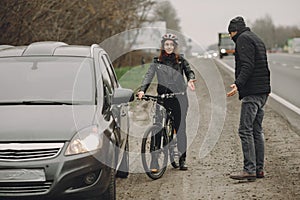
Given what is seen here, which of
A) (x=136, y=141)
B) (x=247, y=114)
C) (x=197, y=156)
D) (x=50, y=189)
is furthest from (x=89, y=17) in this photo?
(x=50, y=189)

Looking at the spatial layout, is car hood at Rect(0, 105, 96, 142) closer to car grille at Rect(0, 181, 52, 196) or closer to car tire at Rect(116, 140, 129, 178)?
car grille at Rect(0, 181, 52, 196)

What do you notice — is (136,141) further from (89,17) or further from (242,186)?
(89,17)

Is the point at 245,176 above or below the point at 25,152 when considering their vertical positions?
below

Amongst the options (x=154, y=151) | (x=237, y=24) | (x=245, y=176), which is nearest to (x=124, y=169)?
(x=154, y=151)

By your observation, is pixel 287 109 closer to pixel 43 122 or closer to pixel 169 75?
pixel 169 75

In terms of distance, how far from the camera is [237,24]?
732 centimetres

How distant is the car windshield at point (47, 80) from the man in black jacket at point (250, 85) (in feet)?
6.12

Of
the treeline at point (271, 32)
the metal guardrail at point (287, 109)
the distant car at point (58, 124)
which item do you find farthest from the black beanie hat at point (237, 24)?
the treeline at point (271, 32)

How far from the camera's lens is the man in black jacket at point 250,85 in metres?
7.14

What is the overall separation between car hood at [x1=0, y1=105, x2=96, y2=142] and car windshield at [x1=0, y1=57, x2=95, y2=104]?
23 cm

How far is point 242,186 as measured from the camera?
23.1 ft

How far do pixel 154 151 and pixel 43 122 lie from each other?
7.89 feet

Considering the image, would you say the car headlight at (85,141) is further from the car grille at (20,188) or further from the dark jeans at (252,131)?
the dark jeans at (252,131)

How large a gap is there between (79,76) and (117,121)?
0.70 meters
